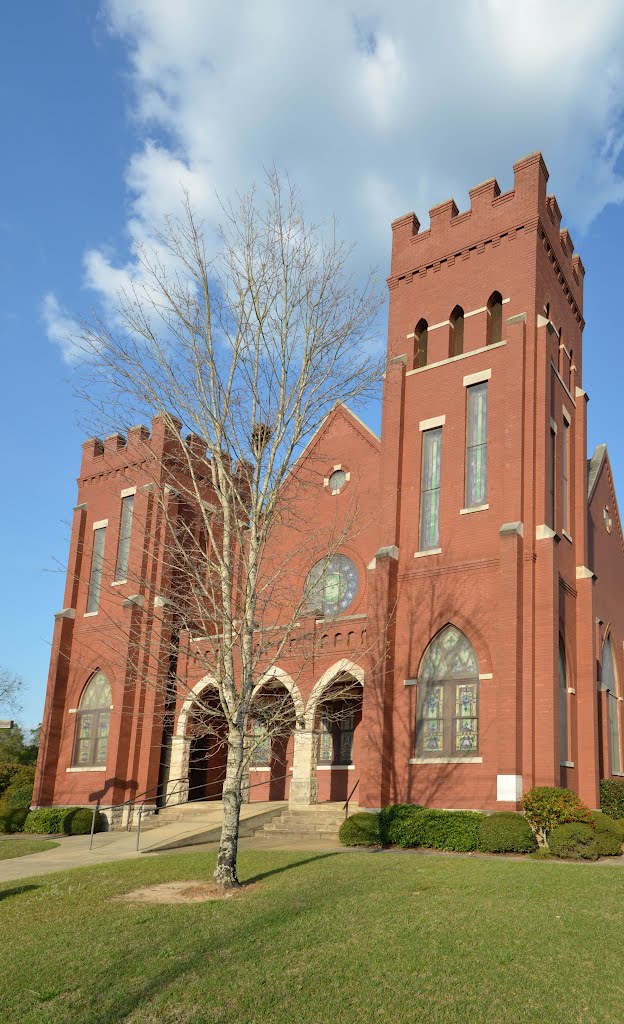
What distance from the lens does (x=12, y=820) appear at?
25.2 m

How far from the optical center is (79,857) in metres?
18.2

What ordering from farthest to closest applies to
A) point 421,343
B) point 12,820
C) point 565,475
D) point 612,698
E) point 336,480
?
point 612,698
point 336,480
point 12,820
point 421,343
point 565,475

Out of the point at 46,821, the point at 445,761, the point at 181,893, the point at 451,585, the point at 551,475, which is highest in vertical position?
the point at 551,475

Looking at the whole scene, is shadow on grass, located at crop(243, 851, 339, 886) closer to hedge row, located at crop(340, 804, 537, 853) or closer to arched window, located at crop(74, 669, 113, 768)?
hedge row, located at crop(340, 804, 537, 853)

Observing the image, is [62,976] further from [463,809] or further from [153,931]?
[463,809]

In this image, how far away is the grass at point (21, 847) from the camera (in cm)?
1953

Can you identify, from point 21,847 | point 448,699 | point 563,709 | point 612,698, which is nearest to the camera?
point 448,699

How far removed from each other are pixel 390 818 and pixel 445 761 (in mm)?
2501

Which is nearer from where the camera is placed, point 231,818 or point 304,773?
point 231,818

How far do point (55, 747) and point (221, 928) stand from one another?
20.1 meters

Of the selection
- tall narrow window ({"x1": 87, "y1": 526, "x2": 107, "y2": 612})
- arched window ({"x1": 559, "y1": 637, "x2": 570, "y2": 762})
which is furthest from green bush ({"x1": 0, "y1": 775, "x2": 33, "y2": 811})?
arched window ({"x1": 559, "y1": 637, "x2": 570, "y2": 762})

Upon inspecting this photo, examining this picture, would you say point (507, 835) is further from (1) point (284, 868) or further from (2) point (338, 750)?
(2) point (338, 750)


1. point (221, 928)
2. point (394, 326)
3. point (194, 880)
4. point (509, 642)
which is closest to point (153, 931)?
point (221, 928)

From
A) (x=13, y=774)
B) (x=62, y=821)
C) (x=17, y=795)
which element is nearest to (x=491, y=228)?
(x=62, y=821)
